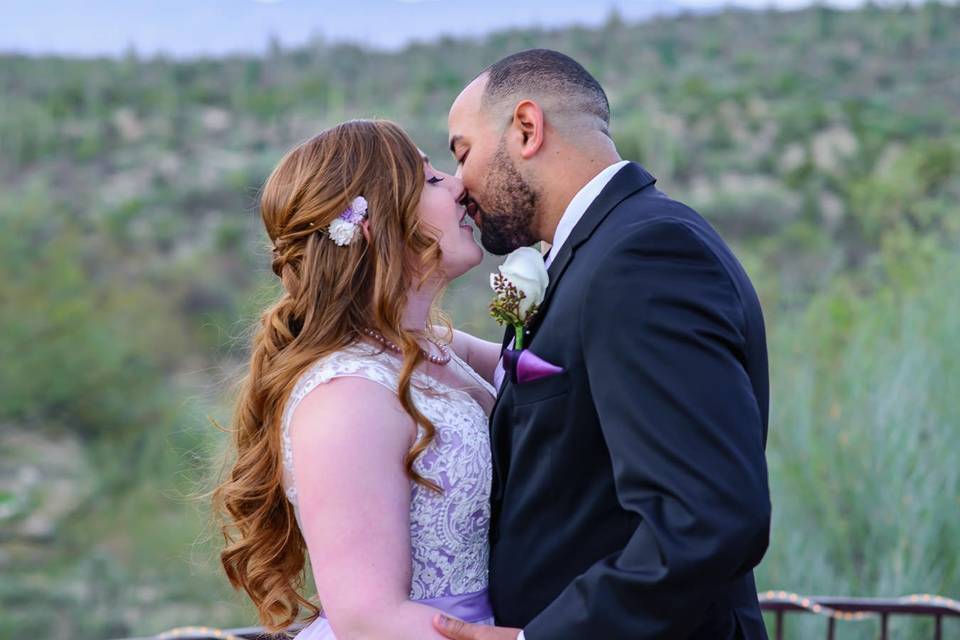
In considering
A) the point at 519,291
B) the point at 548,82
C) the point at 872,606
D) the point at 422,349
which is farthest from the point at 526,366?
the point at 872,606

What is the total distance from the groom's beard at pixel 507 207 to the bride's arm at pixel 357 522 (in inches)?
24.8

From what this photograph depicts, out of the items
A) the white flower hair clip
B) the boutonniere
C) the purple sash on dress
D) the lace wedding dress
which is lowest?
the purple sash on dress

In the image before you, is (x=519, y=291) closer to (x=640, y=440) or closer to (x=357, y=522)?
(x=640, y=440)

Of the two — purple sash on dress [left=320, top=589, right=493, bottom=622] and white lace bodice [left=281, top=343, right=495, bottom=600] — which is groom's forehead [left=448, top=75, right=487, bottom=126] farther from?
purple sash on dress [left=320, top=589, right=493, bottom=622]

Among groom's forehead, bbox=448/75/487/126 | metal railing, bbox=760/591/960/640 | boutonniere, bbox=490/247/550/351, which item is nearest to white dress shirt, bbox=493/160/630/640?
boutonniere, bbox=490/247/550/351

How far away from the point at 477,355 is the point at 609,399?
4.14 ft

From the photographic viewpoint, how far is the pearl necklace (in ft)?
8.80

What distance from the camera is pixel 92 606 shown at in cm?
830

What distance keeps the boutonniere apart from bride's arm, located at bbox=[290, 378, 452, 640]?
1.19 feet

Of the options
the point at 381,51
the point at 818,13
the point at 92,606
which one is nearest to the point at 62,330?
the point at 92,606

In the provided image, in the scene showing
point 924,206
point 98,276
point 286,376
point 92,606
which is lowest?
point 92,606

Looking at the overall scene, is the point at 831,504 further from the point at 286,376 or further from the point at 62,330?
the point at 62,330

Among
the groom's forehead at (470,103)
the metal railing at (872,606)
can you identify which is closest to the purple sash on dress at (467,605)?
the groom's forehead at (470,103)

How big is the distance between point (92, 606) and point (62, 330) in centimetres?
410
